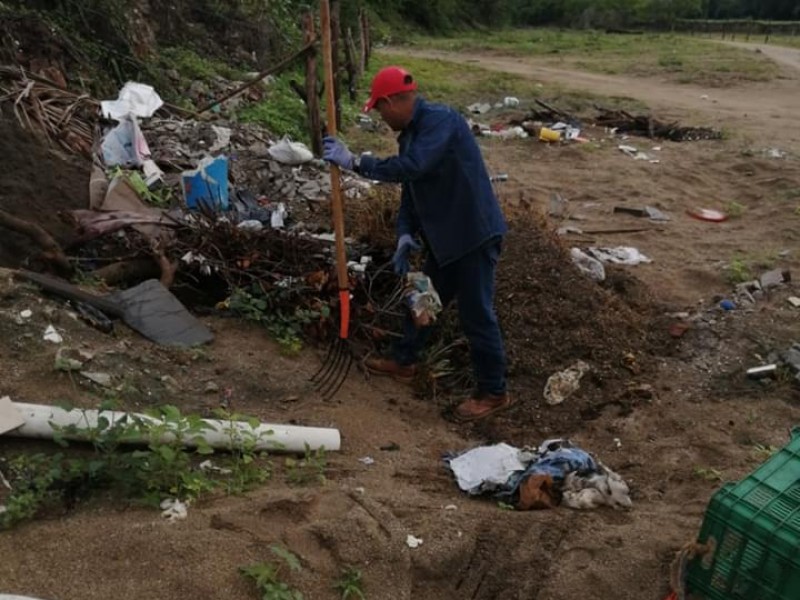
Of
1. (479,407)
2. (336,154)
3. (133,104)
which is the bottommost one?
(479,407)

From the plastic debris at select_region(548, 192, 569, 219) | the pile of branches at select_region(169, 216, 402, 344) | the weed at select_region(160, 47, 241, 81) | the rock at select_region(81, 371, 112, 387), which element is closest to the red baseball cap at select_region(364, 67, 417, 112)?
the pile of branches at select_region(169, 216, 402, 344)

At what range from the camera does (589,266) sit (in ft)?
16.8

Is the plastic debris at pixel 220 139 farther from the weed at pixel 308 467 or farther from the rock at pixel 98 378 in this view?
the weed at pixel 308 467

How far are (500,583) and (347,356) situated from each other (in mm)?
1775

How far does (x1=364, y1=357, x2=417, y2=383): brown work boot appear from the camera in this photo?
12.9 ft

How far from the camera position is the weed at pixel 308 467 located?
8.86 ft

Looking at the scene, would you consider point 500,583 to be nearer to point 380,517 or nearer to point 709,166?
point 380,517

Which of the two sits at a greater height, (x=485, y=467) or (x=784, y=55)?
(x=784, y=55)

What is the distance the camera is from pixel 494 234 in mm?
3416

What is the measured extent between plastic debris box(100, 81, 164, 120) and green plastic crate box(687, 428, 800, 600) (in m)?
5.42

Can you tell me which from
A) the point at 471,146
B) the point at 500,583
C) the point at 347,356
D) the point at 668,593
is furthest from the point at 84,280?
the point at 668,593

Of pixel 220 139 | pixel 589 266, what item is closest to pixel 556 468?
pixel 589 266

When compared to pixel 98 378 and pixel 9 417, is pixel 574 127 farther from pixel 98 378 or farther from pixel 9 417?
pixel 9 417

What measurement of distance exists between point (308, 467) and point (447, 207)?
1363mm
